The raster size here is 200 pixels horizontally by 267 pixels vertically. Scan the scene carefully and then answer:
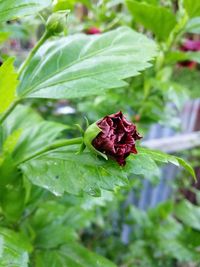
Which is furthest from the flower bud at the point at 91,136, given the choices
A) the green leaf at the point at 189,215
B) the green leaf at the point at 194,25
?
the green leaf at the point at 189,215

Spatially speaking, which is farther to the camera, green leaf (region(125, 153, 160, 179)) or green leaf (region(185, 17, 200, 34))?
green leaf (region(185, 17, 200, 34))

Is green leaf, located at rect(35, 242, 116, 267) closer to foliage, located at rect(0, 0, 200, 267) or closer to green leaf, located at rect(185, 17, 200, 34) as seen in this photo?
foliage, located at rect(0, 0, 200, 267)

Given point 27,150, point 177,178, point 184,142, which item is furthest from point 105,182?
point 177,178

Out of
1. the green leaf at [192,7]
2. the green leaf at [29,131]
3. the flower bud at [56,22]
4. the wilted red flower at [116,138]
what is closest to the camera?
the wilted red flower at [116,138]

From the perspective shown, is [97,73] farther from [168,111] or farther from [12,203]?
[168,111]

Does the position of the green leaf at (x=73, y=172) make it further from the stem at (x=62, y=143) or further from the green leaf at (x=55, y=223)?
the green leaf at (x=55, y=223)

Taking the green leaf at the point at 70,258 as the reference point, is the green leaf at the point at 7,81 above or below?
above

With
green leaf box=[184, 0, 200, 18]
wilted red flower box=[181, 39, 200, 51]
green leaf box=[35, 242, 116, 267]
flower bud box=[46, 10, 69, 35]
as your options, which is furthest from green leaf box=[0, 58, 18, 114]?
wilted red flower box=[181, 39, 200, 51]
